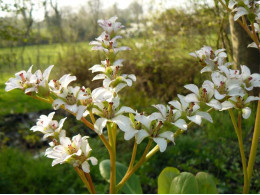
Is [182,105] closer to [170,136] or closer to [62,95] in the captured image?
[170,136]

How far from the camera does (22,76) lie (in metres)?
0.92

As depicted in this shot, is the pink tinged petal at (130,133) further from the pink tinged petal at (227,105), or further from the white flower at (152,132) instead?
the pink tinged petal at (227,105)

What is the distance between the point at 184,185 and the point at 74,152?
525 millimetres

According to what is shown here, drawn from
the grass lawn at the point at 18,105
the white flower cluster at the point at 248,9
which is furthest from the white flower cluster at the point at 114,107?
the grass lawn at the point at 18,105

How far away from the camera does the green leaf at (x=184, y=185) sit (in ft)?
3.83

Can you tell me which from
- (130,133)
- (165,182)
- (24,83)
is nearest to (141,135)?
(130,133)

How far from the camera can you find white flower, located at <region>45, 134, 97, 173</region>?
843mm

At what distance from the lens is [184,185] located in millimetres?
1173

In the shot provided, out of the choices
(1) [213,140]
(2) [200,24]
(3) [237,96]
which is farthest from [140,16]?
(3) [237,96]

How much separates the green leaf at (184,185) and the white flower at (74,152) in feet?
1.51

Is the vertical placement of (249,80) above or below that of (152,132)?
above

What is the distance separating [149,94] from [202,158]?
1.55 metres

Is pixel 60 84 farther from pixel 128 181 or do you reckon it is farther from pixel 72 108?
pixel 128 181

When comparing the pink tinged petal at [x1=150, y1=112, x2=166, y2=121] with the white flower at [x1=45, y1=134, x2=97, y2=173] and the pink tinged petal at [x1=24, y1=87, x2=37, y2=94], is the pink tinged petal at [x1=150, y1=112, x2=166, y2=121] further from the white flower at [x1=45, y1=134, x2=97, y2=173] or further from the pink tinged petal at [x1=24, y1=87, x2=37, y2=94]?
the pink tinged petal at [x1=24, y1=87, x2=37, y2=94]
